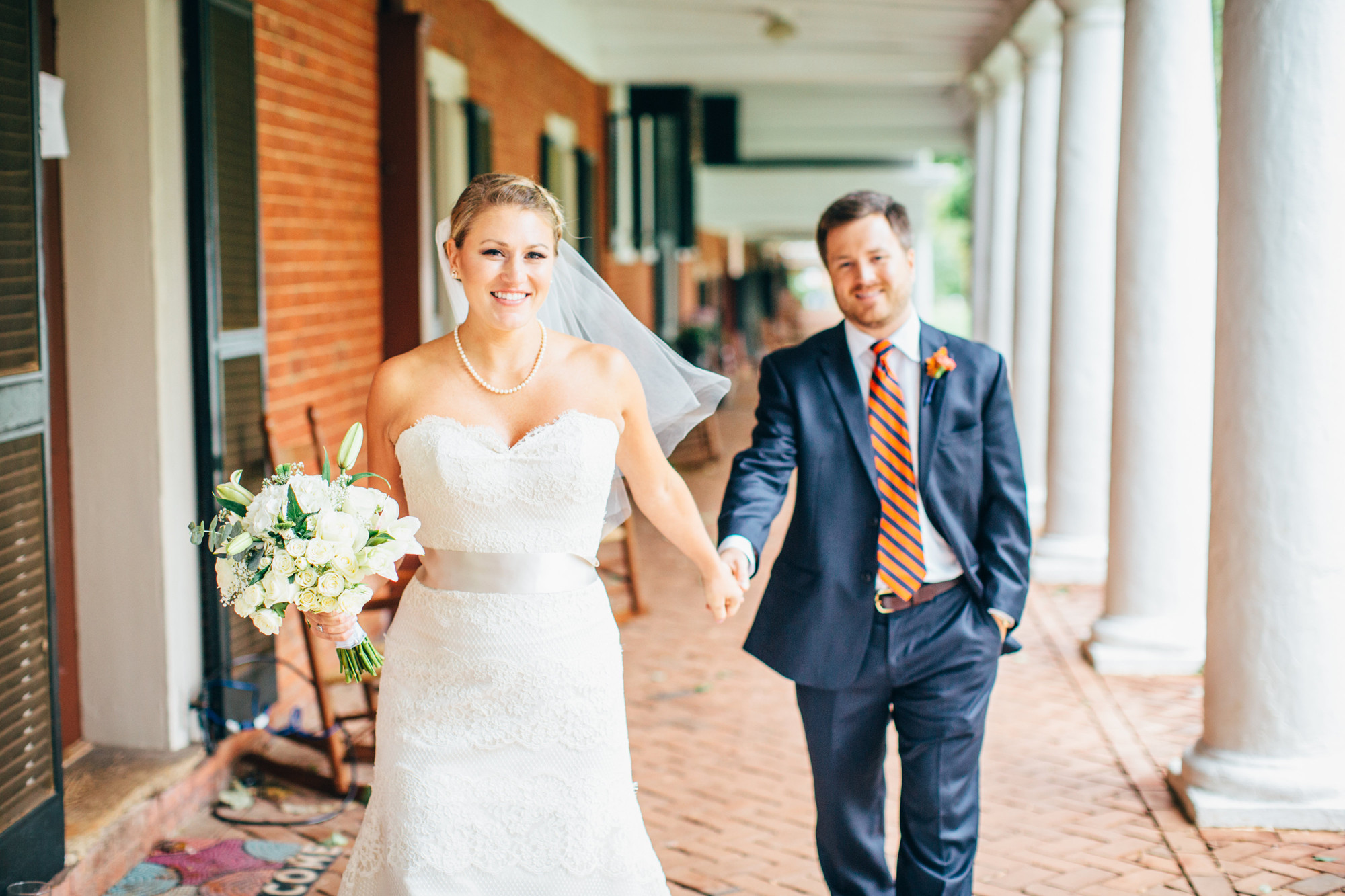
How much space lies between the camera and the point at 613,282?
45.8 ft

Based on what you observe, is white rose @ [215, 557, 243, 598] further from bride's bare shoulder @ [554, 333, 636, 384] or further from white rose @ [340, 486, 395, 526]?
bride's bare shoulder @ [554, 333, 636, 384]

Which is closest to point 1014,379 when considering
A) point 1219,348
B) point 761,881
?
point 1219,348

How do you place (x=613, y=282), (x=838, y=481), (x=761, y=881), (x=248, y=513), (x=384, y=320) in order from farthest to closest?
(x=613, y=282) < (x=384, y=320) < (x=761, y=881) < (x=838, y=481) < (x=248, y=513)

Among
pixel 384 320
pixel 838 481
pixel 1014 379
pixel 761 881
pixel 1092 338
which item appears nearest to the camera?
pixel 838 481

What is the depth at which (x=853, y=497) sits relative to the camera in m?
3.25

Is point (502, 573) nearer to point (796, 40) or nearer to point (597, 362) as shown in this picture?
point (597, 362)

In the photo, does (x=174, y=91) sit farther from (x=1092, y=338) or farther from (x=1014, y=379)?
(x=1014, y=379)

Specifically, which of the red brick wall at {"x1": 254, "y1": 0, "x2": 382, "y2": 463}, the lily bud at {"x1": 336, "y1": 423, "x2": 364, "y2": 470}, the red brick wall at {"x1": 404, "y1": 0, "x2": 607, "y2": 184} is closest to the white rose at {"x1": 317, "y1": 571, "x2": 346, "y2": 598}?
the lily bud at {"x1": 336, "y1": 423, "x2": 364, "y2": 470}

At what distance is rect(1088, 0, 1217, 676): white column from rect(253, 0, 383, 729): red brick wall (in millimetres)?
3660

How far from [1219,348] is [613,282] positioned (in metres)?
9.97

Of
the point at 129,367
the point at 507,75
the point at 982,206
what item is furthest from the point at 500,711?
the point at 982,206

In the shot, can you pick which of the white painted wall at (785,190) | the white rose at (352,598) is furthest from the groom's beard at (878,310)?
the white painted wall at (785,190)

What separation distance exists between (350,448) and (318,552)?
244 mm

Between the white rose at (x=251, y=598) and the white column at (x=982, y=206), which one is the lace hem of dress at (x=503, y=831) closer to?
the white rose at (x=251, y=598)
